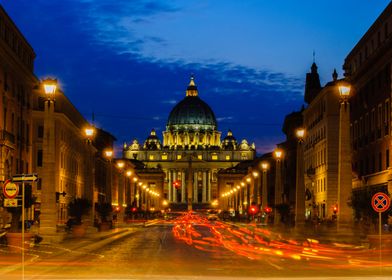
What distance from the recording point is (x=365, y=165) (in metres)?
70.6

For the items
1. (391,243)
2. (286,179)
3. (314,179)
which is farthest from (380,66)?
(286,179)

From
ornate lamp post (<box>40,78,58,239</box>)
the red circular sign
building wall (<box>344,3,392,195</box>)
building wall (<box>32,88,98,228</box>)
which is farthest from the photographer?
building wall (<box>32,88,98,228</box>)

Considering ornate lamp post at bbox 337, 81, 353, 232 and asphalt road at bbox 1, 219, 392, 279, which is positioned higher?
ornate lamp post at bbox 337, 81, 353, 232

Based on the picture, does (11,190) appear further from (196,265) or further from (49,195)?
(49,195)

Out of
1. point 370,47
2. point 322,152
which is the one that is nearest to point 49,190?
point 370,47

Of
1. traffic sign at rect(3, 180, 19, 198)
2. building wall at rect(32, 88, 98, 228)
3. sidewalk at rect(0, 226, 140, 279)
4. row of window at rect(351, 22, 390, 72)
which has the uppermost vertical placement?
row of window at rect(351, 22, 390, 72)

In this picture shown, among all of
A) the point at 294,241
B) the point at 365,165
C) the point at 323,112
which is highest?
the point at 323,112

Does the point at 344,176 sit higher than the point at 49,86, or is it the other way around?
the point at 49,86

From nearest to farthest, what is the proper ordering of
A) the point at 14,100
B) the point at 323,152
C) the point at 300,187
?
1. the point at 300,187
2. the point at 14,100
3. the point at 323,152

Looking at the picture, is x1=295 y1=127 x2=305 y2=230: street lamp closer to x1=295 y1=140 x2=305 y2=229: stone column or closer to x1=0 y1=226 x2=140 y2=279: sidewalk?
x1=295 y1=140 x2=305 y2=229: stone column

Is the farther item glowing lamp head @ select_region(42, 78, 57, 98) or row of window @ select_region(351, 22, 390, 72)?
row of window @ select_region(351, 22, 390, 72)

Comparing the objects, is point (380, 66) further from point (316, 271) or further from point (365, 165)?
Result: point (316, 271)

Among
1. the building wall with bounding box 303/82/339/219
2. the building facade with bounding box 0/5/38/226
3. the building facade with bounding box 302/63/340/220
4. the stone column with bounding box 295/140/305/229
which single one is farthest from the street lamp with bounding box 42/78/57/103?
the building wall with bounding box 303/82/339/219

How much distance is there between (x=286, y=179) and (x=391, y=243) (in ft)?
293
